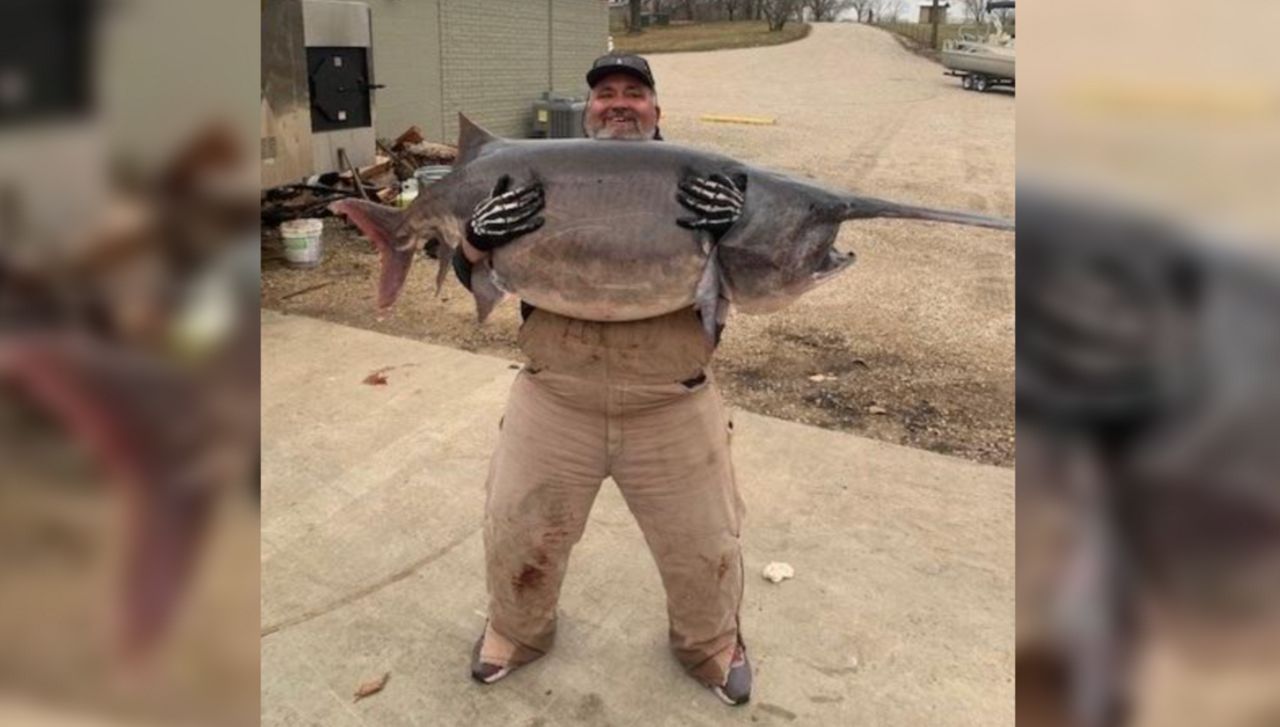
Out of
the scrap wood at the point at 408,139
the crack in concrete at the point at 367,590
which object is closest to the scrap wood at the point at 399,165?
the scrap wood at the point at 408,139

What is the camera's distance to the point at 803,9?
65.6 m

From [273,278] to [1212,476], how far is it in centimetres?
761

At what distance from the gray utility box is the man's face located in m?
11.8

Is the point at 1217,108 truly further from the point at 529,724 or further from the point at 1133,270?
the point at 529,724

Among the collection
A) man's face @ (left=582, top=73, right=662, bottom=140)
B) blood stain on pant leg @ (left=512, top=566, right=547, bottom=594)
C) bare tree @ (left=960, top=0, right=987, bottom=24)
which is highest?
bare tree @ (left=960, top=0, right=987, bottom=24)

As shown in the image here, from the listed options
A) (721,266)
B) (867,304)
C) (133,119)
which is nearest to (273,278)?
(867,304)

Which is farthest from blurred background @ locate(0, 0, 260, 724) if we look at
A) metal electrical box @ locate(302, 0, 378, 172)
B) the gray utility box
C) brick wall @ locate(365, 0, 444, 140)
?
the gray utility box

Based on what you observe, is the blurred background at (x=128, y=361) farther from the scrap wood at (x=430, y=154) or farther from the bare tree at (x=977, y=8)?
the bare tree at (x=977, y=8)

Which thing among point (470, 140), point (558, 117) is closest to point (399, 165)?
point (558, 117)

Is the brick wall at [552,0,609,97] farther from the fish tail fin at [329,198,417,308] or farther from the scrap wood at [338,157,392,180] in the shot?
the fish tail fin at [329,198,417,308]

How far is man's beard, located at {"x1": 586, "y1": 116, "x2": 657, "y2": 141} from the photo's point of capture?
108 inches

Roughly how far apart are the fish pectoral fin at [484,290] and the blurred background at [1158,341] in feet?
7.09

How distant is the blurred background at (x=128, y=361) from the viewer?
1.73 ft

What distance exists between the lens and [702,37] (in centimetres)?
4481
